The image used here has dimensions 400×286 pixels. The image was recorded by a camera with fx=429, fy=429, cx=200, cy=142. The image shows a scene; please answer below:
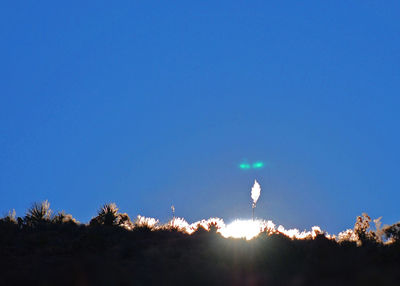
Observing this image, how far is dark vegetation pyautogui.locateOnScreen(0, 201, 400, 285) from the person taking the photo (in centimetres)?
963

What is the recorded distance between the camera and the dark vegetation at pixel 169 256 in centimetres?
963

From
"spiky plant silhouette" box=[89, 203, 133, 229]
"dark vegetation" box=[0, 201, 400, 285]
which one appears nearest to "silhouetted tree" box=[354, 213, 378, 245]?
"dark vegetation" box=[0, 201, 400, 285]

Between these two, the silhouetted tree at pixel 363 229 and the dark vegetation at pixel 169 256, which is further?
the silhouetted tree at pixel 363 229

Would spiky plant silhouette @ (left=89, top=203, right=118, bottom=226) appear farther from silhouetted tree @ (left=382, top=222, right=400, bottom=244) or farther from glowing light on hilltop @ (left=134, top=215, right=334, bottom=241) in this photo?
silhouetted tree @ (left=382, top=222, right=400, bottom=244)

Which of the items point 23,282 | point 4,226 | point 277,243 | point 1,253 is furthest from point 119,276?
point 4,226

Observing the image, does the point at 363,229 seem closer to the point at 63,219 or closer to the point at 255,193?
the point at 255,193

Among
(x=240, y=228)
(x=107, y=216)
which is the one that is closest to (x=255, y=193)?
(x=240, y=228)

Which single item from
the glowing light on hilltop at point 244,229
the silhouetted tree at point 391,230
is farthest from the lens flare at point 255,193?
the silhouetted tree at point 391,230

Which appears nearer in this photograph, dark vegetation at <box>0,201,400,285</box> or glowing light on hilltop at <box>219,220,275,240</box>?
dark vegetation at <box>0,201,400,285</box>

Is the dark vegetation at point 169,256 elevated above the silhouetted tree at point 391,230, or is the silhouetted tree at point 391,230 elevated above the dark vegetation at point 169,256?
the silhouetted tree at point 391,230

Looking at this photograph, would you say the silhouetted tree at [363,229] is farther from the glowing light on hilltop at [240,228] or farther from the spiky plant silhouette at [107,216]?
the spiky plant silhouette at [107,216]

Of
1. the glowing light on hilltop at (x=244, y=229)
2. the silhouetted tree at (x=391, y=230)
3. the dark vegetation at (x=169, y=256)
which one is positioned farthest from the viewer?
the silhouetted tree at (x=391, y=230)

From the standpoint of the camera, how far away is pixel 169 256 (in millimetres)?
15297

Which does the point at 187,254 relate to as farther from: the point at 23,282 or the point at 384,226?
the point at 384,226
